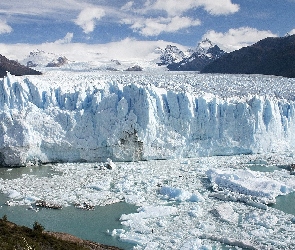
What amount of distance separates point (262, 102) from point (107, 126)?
265 inches

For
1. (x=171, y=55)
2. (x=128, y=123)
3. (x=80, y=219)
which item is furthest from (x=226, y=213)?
(x=171, y=55)

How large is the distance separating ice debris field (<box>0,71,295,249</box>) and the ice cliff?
40 millimetres

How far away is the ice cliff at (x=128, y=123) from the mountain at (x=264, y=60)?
50.5ft

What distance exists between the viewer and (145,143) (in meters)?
16.7

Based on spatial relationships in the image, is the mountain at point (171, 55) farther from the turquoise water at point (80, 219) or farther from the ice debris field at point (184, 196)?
the turquoise water at point (80, 219)

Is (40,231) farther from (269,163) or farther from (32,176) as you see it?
(269,163)

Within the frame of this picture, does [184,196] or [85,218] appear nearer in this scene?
[85,218]

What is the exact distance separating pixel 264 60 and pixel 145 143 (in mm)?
24563

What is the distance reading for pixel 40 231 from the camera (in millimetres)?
8938

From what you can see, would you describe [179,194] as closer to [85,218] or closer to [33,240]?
[85,218]

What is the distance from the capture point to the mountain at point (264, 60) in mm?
34656

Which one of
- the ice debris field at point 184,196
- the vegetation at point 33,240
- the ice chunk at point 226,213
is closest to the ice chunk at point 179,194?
the ice debris field at point 184,196

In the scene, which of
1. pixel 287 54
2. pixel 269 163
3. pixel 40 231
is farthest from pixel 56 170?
pixel 287 54

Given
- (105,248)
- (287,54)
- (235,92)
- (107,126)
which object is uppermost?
(287,54)
